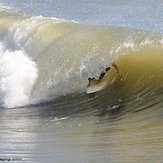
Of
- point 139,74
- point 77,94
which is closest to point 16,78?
point 77,94

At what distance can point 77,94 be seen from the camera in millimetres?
12172

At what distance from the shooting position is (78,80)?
12.7 metres

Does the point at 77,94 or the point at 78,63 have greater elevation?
the point at 78,63

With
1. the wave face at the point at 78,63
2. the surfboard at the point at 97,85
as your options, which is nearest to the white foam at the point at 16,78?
the wave face at the point at 78,63

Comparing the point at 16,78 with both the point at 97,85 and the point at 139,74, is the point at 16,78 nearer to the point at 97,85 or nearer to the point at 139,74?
the point at 97,85

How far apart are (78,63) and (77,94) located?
1240 mm

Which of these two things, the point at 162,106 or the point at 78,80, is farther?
the point at 78,80

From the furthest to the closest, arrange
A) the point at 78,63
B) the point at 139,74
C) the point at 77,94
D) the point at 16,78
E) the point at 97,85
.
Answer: the point at 16,78
the point at 78,63
the point at 77,94
the point at 97,85
the point at 139,74

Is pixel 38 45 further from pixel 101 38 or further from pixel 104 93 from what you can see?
pixel 104 93

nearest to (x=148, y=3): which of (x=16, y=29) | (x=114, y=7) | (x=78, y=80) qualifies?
(x=114, y=7)

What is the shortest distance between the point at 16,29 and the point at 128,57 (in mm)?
5966

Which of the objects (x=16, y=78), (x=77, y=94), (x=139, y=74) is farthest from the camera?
(x=16, y=78)

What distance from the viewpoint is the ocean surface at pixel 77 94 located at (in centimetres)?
800

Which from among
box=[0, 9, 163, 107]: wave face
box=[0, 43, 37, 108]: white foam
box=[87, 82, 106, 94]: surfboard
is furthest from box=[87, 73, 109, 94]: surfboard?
box=[0, 43, 37, 108]: white foam
